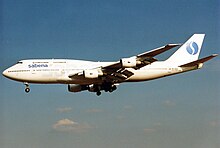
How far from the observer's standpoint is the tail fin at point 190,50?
4341 centimetres

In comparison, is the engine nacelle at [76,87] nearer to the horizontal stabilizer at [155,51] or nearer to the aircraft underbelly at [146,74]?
the aircraft underbelly at [146,74]

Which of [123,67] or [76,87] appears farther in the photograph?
[76,87]

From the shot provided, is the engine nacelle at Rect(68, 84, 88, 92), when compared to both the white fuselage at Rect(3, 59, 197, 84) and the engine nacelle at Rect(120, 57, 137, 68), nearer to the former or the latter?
the white fuselage at Rect(3, 59, 197, 84)

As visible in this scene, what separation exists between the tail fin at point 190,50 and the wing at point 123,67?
262 inches

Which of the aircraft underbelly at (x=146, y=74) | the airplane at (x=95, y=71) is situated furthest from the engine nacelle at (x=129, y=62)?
the aircraft underbelly at (x=146, y=74)

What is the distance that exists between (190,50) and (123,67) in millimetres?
11391

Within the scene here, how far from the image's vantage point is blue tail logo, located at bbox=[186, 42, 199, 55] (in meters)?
44.3

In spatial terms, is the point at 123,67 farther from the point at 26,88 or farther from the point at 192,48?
the point at 192,48

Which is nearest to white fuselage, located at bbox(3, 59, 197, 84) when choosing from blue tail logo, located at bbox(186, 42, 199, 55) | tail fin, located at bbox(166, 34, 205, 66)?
tail fin, located at bbox(166, 34, 205, 66)

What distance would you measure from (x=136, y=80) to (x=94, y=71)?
519 centimetres

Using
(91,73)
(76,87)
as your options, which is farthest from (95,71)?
(76,87)

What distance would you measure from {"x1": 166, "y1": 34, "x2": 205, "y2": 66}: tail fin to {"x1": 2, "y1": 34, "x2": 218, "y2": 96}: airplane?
121 cm

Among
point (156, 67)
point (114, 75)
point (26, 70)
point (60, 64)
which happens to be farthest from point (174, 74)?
point (26, 70)

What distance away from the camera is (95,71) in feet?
121
